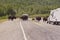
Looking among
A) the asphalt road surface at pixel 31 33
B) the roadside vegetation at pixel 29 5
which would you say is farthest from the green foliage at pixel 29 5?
the asphalt road surface at pixel 31 33

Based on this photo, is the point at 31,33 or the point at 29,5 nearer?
the point at 31,33

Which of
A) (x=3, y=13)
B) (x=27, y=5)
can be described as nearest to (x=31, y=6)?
(x=27, y=5)

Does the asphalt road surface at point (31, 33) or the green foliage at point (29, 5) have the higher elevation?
the asphalt road surface at point (31, 33)

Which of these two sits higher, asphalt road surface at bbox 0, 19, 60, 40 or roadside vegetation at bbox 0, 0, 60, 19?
asphalt road surface at bbox 0, 19, 60, 40

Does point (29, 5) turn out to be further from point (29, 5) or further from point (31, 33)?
point (31, 33)

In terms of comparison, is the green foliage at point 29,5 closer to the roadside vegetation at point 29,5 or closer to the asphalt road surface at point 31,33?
the roadside vegetation at point 29,5

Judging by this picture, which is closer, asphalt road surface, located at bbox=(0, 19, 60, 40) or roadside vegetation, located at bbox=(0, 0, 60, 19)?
asphalt road surface, located at bbox=(0, 19, 60, 40)

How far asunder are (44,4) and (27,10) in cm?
1198

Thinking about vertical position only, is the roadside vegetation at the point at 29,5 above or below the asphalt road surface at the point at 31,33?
below

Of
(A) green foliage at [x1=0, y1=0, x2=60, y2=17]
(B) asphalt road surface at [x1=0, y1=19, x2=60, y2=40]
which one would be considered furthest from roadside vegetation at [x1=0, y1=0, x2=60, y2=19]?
(B) asphalt road surface at [x1=0, y1=19, x2=60, y2=40]

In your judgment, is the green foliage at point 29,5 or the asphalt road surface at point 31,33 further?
the green foliage at point 29,5

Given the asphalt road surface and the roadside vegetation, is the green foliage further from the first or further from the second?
the asphalt road surface

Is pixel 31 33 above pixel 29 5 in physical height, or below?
above

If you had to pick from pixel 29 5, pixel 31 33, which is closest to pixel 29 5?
pixel 29 5
